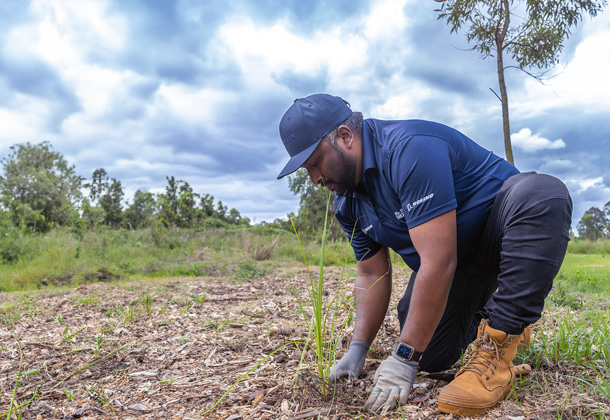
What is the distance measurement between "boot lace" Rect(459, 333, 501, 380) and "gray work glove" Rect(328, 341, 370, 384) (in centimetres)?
50

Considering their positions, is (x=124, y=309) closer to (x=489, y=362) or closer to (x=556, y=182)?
(x=489, y=362)

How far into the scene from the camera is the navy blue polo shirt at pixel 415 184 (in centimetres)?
191

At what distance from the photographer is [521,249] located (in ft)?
6.66

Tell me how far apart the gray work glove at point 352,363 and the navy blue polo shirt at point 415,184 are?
51 centimetres

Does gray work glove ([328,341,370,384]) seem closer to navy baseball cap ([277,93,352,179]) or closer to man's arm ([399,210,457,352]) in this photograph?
man's arm ([399,210,457,352])

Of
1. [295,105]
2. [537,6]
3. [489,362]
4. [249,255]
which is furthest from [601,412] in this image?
[249,255]

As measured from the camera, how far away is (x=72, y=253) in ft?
32.3

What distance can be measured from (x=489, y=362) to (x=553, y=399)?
0.29 meters

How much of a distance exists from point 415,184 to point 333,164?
1.52ft

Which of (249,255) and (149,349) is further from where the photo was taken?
(249,255)

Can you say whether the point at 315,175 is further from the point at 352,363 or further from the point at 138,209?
the point at 138,209

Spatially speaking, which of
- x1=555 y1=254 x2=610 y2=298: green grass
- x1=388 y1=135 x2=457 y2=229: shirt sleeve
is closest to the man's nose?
x1=388 y1=135 x2=457 y2=229: shirt sleeve

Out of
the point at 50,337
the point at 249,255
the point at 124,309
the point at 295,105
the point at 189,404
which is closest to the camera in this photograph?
A: the point at 189,404

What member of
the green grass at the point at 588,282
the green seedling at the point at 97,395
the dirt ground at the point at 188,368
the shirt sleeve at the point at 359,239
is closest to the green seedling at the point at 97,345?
the dirt ground at the point at 188,368
